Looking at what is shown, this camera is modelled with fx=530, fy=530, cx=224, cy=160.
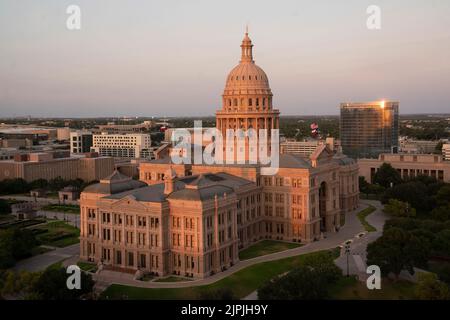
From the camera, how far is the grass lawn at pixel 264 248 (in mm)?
85250

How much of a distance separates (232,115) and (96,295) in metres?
53.1

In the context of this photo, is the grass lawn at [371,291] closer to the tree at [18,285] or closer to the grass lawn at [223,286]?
the grass lawn at [223,286]

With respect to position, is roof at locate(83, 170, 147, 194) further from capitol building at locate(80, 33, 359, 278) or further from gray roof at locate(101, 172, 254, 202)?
gray roof at locate(101, 172, 254, 202)

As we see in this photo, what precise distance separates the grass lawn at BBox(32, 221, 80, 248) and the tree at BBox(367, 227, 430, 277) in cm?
5213

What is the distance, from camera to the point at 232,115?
10738 cm

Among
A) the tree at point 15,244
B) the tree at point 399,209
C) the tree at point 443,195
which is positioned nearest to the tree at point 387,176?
the tree at point 443,195

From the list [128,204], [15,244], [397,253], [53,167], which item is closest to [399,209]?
[397,253]

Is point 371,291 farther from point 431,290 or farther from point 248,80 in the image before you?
point 248,80

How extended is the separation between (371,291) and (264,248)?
25240mm

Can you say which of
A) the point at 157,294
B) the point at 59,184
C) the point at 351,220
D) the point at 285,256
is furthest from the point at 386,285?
the point at 59,184

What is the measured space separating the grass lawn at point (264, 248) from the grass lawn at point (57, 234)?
101 feet

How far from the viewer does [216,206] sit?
76.4 meters

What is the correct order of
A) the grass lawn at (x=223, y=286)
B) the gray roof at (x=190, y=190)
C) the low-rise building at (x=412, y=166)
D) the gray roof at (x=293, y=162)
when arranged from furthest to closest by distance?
the low-rise building at (x=412, y=166) < the gray roof at (x=293, y=162) < the gray roof at (x=190, y=190) < the grass lawn at (x=223, y=286)

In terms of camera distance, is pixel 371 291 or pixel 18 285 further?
pixel 371 291
